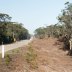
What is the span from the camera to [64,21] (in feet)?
134

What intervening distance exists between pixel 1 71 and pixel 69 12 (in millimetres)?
31187

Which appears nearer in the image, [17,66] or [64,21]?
Result: [17,66]

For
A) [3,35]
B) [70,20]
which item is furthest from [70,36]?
[3,35]

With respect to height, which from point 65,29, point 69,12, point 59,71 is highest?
point 69,12

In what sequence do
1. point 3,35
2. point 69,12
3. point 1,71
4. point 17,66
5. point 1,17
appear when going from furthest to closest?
point 1,17 → point 3,35 → point 69,12 → point 17,66 → point 1,71

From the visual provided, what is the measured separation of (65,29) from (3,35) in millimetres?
35717

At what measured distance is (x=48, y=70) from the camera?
1390cm

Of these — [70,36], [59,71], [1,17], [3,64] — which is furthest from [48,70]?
[1,17]

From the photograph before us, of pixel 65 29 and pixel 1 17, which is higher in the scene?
pixel 1 17

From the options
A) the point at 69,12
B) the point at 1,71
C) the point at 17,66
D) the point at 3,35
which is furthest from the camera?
the point at 3,35

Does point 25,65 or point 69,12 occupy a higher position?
point 69,12

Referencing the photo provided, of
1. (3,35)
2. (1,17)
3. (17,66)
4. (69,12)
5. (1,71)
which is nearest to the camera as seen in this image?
(1,71)

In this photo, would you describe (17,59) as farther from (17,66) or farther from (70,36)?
(70,36)

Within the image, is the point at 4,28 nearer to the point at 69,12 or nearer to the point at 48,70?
the point at 69,12
